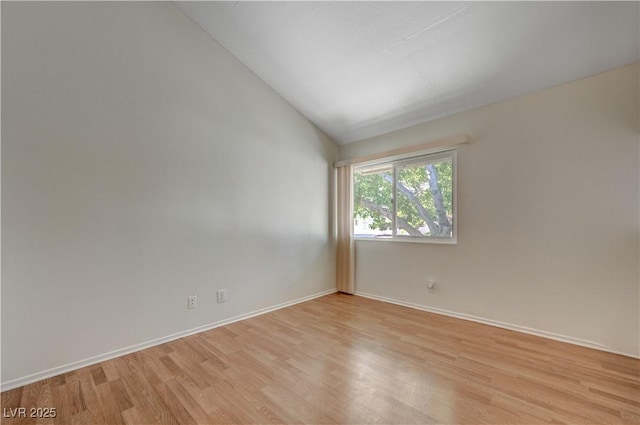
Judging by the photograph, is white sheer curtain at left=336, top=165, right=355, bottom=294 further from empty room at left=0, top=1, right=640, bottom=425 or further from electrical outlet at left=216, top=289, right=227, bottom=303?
electrical outlet at left=216, top=289, right=227, bottom=303

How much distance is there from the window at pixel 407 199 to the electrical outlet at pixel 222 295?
2014 millimetres

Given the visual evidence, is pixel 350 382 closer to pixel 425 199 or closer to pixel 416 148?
pixel 425 199

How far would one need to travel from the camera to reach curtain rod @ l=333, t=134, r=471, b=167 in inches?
116

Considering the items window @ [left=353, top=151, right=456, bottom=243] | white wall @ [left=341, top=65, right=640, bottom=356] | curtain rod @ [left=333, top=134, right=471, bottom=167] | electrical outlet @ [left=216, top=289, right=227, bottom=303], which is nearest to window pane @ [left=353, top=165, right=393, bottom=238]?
window @ [left=353, top=151, right=456, bottom=243]

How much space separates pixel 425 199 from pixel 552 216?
4.02ft

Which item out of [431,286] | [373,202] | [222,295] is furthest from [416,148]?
[222,295]

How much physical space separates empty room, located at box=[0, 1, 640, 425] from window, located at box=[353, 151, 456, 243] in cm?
3

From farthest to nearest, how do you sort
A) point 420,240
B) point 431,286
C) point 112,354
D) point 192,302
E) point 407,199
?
point 407,199 < point 420,240 < point 431,286 < point 192,302 < point 112,354

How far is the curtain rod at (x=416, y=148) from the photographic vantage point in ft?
9.68

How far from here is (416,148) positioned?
3.28m

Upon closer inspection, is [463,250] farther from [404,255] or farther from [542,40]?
[542,40]

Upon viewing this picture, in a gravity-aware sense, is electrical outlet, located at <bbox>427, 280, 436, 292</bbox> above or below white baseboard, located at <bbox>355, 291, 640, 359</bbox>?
above

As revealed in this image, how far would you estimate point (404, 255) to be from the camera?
3.48 m

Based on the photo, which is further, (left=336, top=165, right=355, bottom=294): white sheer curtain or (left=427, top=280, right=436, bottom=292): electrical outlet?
(left=336, top=165, right=355, bottom=294): white sheer curtain
